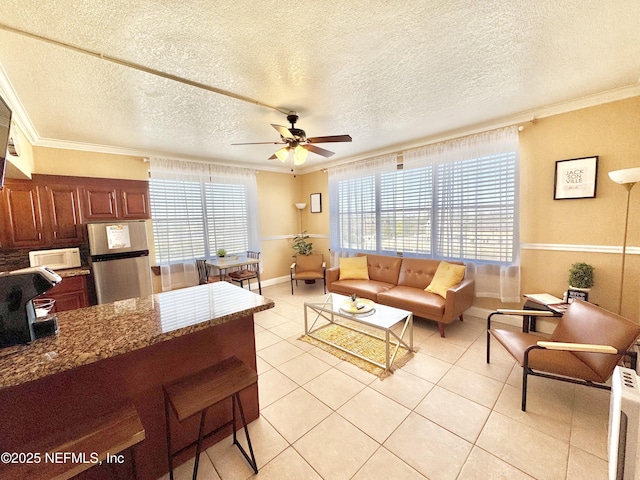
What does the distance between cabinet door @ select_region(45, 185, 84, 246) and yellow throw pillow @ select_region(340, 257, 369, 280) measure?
3.67 m

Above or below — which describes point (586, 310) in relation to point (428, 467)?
above

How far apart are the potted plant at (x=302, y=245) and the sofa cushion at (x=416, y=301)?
2.35 meters

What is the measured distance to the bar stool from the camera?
1.24 metres

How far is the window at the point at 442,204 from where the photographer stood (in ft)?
10.5

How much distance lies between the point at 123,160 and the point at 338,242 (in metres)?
3.82

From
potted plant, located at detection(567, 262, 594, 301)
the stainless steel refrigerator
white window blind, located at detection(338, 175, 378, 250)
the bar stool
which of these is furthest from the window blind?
potted plant, located at detection(567, 262, 594, 301)

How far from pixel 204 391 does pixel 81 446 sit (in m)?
0.47

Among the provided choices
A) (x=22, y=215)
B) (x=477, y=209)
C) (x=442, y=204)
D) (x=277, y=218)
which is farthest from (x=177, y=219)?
(x=477, y=209)

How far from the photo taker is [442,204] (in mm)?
3709

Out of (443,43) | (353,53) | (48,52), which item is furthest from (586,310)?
(48,52)

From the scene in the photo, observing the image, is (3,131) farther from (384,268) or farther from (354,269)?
(384,268)

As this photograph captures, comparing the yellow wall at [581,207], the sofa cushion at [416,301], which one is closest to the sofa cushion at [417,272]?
the sofa cushion at [416,301]

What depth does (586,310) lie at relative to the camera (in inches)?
81.3

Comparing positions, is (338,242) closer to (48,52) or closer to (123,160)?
(123,160)
